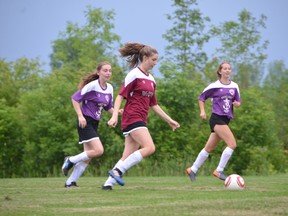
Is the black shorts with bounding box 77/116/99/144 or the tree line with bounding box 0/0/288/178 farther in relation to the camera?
the tree line with bounding box 0/0/288/178

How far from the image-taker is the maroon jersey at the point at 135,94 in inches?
390

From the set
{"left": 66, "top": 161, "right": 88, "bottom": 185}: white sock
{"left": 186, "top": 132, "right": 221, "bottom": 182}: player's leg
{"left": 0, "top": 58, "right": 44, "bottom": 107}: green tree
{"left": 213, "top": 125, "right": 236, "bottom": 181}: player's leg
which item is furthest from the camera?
{"left": 0, "top": 58, "right": 44, "bottom": 107}: green tree

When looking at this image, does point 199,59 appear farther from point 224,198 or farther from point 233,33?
point 224,198

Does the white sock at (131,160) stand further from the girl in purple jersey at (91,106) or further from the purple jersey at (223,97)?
the purple jersey at (223,97)

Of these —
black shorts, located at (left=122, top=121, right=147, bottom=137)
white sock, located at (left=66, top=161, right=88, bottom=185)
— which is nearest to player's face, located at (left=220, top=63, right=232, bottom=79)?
black shorts, located at (left=122, top=121, right=147, bottom=137)

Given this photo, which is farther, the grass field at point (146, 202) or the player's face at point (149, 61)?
the player's face at point (149, 61)

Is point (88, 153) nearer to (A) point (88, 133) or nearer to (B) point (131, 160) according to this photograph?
(A) point (88, 133)

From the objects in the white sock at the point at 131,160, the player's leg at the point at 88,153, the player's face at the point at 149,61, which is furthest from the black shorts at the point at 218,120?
the white sock at the point at 131,160

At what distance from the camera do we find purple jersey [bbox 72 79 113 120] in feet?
36.1

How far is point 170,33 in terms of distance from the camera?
117ft

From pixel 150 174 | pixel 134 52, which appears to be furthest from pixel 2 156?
pixel 134 52

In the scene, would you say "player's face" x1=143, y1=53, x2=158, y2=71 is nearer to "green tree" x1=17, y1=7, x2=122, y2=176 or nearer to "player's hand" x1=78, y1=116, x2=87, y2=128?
"player's hand" x1=78, y1=116, x2=87, y2=128

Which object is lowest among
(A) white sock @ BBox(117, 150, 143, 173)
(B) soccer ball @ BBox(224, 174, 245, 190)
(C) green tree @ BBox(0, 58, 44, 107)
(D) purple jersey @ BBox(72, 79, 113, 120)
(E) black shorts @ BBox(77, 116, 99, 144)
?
(B) soccer ball @ BBox(224, 174, 245, 190)

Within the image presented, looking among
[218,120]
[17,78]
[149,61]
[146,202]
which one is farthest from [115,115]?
[17,78]
